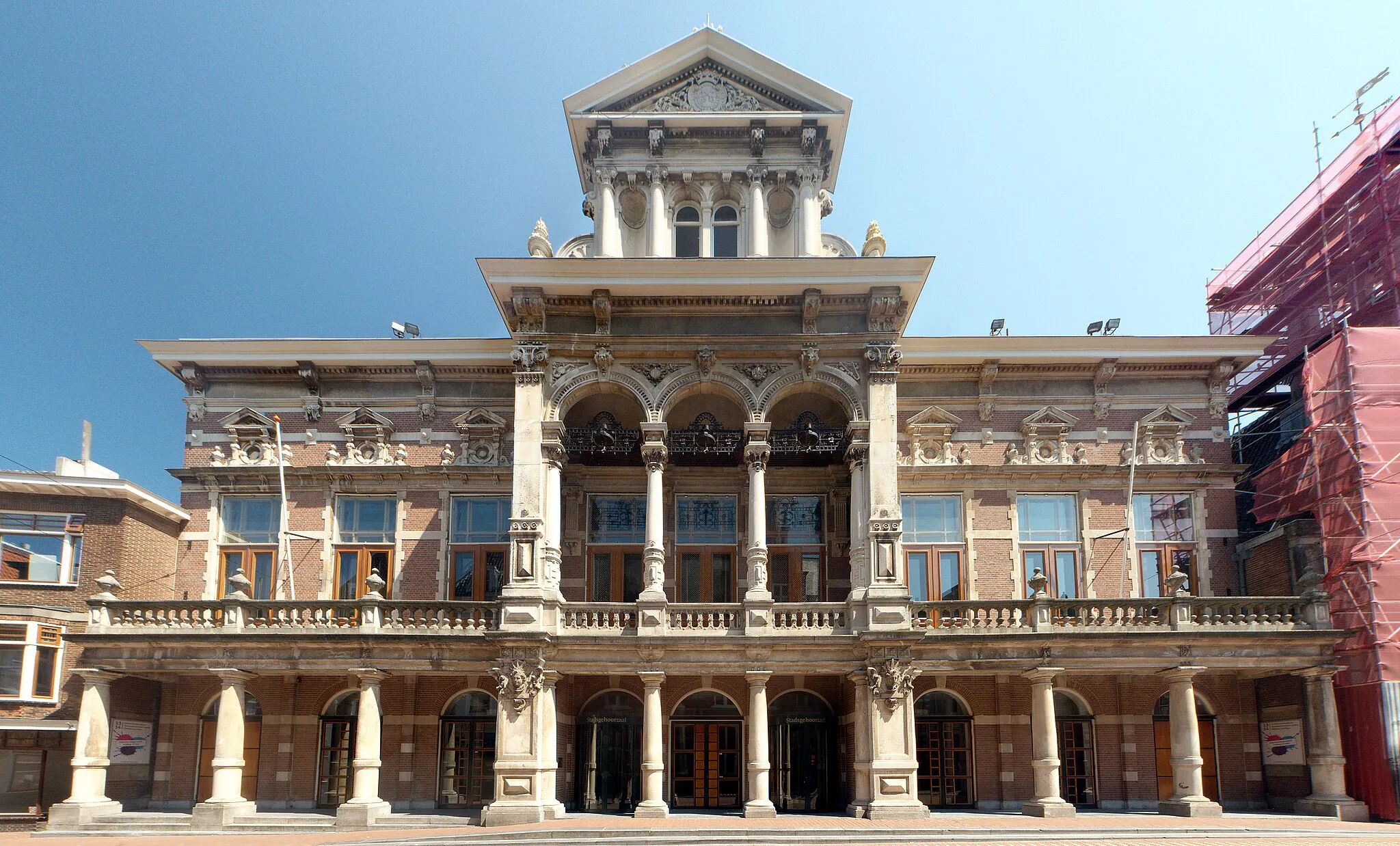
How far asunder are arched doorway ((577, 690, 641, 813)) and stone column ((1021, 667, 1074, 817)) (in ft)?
31.7

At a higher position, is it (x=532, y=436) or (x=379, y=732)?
(x=532, y=436)

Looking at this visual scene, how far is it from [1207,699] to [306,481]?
23979mm

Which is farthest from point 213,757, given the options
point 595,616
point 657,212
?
point 657,212

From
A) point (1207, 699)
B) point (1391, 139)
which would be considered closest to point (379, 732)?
point (1207, 699)

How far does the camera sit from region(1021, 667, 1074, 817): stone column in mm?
23453

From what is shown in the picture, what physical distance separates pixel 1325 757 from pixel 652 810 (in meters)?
15.1

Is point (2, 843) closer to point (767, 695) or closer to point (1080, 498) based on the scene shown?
point (767, 695)

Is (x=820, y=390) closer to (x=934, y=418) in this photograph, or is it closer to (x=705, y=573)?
(x=934, y=418)

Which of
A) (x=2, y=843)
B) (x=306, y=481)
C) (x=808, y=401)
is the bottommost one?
(x=2, y=843)

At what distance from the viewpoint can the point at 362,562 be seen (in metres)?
27.9

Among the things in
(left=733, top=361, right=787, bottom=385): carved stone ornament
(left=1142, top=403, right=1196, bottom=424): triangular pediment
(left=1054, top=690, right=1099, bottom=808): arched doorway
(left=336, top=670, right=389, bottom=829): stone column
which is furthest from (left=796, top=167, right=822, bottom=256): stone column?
(left=336, top=670, right=389, bottom=829): stone column

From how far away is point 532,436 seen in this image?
25344 mm

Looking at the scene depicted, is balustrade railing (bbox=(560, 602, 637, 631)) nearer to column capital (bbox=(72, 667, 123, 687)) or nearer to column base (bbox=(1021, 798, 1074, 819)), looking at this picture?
column base (bbox=(1021, 798, 1074, 819))

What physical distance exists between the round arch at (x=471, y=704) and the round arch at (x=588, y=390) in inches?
292
